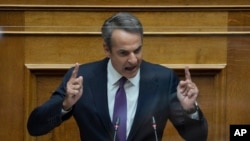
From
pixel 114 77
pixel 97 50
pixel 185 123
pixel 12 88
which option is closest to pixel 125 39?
pixel 114 77

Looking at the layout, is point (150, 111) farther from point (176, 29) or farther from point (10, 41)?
point (10, 41)

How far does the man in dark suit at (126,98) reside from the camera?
1.92 m

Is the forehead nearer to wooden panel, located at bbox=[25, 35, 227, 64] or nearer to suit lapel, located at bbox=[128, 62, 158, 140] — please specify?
suit lapel, located at bbox=[128, 62, 158, 140]

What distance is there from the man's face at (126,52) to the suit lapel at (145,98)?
0.15 feet

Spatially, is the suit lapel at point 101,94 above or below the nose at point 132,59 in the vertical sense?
below

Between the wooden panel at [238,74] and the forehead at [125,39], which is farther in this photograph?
the wooden panel at [238,74]

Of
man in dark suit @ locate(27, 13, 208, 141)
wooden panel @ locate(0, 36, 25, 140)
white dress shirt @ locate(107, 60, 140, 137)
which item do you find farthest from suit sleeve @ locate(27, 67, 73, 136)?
wooden panel @ locate(0, 36, 25, 140)

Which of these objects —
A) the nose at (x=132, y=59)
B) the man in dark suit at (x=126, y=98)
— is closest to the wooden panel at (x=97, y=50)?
the man in dark suit at (x=126, y=98)

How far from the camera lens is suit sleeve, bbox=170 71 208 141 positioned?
6.36 ft

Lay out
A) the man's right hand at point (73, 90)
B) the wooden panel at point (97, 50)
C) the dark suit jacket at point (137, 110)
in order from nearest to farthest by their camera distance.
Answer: the man's right hand at point (73, 90) < the dark suit jacket at point (137, 110) < the wooden panel at point (97, 50)

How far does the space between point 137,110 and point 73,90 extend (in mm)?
239

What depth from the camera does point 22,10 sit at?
7.60 ft

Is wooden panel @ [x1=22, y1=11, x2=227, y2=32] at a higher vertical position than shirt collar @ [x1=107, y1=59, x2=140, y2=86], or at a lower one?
higher

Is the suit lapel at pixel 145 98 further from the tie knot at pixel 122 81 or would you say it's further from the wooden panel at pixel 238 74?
the wooden panel at pixel 238 74
